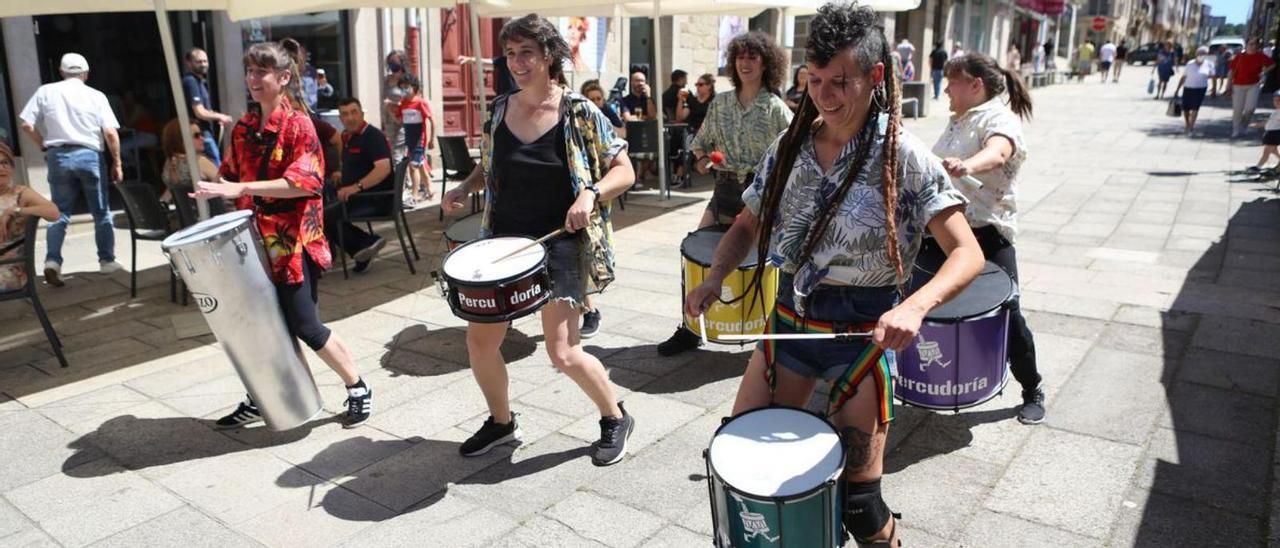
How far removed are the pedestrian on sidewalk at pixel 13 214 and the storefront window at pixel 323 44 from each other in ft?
18.9

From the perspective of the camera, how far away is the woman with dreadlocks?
2092mm

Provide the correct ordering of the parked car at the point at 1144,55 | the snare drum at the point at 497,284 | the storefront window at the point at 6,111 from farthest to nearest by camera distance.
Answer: the parked car at the point at 1144,55
the storefront window at the point at 6,111
the snare drum at the point at 497,284

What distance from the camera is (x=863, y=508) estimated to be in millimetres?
2238

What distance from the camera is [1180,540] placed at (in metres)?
2.99

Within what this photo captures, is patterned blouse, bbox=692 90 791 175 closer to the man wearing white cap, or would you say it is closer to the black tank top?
the black tank top

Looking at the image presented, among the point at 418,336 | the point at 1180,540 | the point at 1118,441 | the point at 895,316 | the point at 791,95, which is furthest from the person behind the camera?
the point at 791,95

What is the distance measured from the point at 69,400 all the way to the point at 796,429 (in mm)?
3830

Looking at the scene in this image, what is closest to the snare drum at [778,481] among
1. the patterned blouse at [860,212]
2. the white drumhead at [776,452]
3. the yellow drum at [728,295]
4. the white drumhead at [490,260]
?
the white drumhead at [776,452]

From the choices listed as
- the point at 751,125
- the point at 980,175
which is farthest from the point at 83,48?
the point at 980,175

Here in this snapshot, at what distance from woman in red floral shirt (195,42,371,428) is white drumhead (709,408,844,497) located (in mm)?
2269

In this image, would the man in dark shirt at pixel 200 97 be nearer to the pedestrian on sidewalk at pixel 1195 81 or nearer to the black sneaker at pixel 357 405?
the black sneaker at pixel 357 405

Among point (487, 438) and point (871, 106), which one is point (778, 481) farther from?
point (487, 438)

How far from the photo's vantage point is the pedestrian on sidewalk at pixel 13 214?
4.83 m

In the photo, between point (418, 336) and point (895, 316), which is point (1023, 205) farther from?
point (895, 316)
